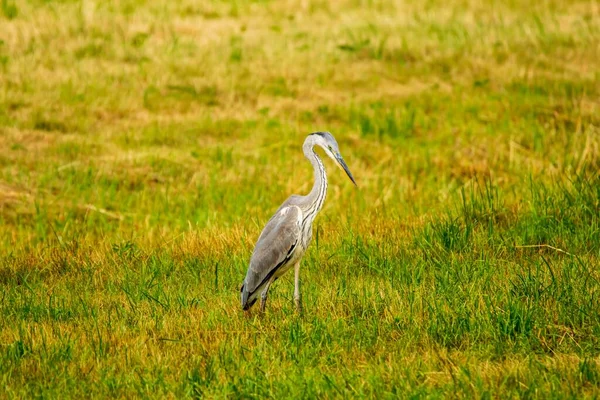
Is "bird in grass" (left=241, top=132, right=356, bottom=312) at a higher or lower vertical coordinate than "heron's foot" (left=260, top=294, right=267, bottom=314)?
higher

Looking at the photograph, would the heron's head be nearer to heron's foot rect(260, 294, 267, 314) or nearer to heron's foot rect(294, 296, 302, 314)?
heron's foot rect(294, 296, 302, 314)

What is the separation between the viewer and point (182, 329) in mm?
5898

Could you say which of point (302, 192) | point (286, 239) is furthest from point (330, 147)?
point (302, 192)

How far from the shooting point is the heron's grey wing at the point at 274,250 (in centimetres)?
586

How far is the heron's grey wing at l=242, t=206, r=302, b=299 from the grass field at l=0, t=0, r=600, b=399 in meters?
0.29

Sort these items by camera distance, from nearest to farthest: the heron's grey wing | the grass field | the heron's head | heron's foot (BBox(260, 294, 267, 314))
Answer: the grass field
the heron's grey wing
the heron's head
heron's foot (BBox(260, 294, 267, 314))

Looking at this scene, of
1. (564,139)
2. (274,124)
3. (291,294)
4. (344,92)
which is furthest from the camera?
(344,92)

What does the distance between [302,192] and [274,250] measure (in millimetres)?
4617

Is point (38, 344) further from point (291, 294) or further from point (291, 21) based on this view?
point (291, 21)

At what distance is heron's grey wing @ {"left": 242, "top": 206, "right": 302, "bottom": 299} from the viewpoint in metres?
5.86

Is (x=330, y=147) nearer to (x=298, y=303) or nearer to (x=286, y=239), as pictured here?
(x=286, y=239)

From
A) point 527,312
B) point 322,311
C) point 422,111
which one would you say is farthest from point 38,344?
point 422,111

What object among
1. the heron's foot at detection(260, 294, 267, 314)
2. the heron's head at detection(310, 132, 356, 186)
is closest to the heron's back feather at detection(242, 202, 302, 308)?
the heron's foot at detection(260, 294, 267, 314)

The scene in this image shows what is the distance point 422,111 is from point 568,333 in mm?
7376
